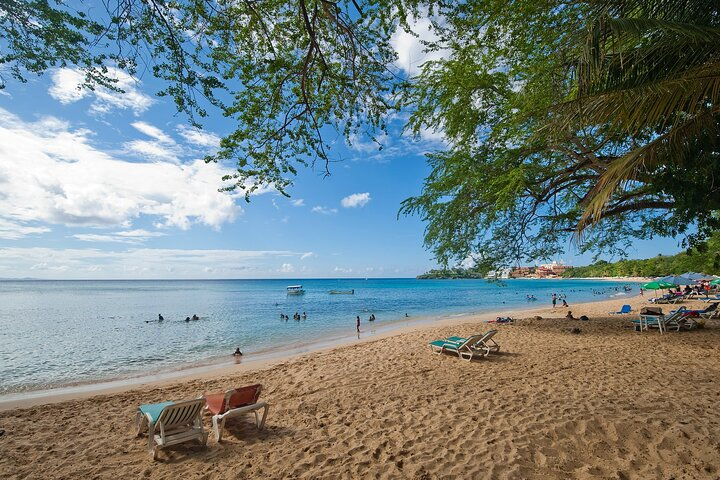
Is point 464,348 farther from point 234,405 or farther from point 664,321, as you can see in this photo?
point 664,321

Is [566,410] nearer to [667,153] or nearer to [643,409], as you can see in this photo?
[643,409]

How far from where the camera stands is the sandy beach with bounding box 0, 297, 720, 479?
364 cm

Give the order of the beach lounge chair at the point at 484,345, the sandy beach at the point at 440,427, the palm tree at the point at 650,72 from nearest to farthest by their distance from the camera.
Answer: the palm tree at the point at 650,72 → the sandy beach at the point at 440,427 → the beach lounge chair at the point at 484,345

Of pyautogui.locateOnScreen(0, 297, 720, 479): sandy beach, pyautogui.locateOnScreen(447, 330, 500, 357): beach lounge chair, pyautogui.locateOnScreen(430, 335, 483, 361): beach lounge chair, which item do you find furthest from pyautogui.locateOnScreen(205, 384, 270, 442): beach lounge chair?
pyautogui.locateOnScreen(447, 330, 500, 357): beach lounge chair

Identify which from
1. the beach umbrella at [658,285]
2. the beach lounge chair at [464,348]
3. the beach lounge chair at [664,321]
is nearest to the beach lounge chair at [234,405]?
the beach lounge chair at [464,348]

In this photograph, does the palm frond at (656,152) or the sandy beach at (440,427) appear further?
the palm frond at (656,152)

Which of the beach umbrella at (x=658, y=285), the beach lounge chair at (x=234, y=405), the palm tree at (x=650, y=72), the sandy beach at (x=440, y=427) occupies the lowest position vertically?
the sandy beach at (x=440, y=427)

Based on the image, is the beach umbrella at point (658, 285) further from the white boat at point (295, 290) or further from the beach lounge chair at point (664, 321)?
the white boat at point (295, 290)

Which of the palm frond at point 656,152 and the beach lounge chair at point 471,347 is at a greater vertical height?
the palm frond at point 656,152

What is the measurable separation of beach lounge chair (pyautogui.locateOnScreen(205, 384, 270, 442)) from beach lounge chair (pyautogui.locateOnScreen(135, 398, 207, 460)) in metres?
0.24

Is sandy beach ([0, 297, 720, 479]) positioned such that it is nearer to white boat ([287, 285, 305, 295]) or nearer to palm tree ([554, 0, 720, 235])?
palm tree ([554, 0, 720, 235])

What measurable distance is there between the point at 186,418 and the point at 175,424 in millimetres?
146

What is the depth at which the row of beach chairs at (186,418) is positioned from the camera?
4.47 metres

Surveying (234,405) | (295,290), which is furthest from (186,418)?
(295,290)
